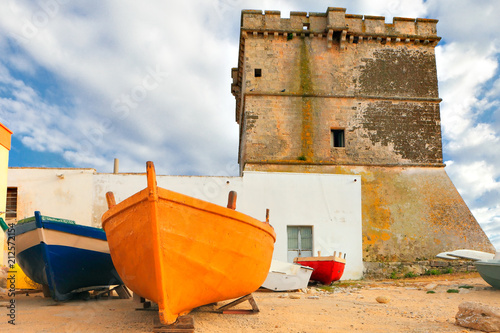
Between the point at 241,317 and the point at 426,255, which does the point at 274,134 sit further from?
the point at 241,317

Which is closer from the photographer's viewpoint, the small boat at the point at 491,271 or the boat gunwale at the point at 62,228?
the boat gunwale at the point at 62,228

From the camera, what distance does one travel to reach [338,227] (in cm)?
1412

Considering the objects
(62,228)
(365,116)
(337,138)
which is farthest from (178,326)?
(365,116)

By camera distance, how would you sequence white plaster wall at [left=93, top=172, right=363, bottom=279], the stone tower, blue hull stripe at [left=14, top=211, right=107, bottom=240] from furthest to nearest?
the stone tower < white plaster wall at [left=93, top=172, right=363, bottom=279] < blue hull stripe at [left=14, top=211, right=107, bottom=240]

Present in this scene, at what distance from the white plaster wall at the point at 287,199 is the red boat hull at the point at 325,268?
5.00 feet

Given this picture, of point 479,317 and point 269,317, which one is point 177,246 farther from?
point 479,317

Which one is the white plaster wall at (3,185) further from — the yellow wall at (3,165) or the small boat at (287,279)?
the small boat at (287,279)

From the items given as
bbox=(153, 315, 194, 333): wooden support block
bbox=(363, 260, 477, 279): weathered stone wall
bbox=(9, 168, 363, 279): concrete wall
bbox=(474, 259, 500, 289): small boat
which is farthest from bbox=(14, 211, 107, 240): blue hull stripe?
bbox=(363, 260, 477, 279): weathered stone wall

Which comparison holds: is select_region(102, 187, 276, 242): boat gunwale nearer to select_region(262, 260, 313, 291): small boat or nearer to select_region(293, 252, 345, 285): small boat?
select_region(262, 260, 313, 291): small boat

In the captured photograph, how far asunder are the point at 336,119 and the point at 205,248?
13.6 metres

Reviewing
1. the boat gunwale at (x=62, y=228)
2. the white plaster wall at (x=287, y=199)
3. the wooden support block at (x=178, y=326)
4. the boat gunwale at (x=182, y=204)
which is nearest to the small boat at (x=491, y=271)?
the white plaster wall at (x=287, y=199)

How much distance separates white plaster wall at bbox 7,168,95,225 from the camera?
1351 centimetres

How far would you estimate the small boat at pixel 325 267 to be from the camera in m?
11.8

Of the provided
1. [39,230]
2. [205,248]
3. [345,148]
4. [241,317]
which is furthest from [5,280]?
[345,148]
